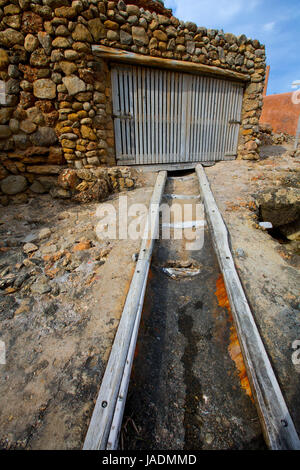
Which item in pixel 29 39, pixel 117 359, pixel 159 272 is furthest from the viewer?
pixel 29 39

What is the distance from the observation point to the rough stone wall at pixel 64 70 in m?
3.54

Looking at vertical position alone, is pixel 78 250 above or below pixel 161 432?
above

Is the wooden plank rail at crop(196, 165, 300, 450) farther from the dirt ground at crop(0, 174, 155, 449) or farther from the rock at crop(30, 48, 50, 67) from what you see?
the rock at crop(30, 48, 50, 67)

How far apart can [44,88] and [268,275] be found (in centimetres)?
453

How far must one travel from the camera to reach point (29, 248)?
264 centimetres

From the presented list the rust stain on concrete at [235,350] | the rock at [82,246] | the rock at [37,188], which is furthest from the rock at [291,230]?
the rock at [37,188]

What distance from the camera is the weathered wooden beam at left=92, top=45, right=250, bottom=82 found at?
4.00m

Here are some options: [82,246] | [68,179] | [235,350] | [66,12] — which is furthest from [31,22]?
[235,350]

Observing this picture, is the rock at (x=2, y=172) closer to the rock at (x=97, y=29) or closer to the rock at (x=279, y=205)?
the rock at (x=97, y=29)

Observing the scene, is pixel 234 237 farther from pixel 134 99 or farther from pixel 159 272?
pixel 134 99

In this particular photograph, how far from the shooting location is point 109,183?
4.29 meters

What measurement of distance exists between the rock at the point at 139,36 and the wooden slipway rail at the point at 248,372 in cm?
459

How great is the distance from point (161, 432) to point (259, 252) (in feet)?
6.56
